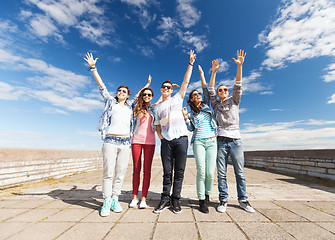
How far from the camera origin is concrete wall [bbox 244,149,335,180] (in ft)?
18.8

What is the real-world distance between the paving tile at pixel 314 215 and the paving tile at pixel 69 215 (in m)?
3.53

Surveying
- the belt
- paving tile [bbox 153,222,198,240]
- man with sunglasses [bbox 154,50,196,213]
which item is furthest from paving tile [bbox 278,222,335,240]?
man with sunglasses [bbox 154,50,196,213]

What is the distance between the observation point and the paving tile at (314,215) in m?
2.51

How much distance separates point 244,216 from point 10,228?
334 cm

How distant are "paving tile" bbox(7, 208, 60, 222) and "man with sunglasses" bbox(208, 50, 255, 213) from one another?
284cm

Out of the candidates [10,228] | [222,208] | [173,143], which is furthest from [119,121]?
[222,208]

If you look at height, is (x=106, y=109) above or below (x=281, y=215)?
above

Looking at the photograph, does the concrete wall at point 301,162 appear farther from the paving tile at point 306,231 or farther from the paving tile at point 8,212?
the paving tile at point 8,212

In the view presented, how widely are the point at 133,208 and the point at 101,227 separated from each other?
78 cm

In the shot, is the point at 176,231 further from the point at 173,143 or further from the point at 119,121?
the point at 119,121

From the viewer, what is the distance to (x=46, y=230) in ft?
7.05

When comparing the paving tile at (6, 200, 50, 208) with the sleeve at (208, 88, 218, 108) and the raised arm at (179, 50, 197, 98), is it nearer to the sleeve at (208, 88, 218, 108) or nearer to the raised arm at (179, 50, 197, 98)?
the raised arm at (179, 50, 197, 98)

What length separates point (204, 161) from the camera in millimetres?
2803

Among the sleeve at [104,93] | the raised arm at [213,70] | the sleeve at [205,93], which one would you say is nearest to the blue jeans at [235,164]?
the sleeve at [205,93]
